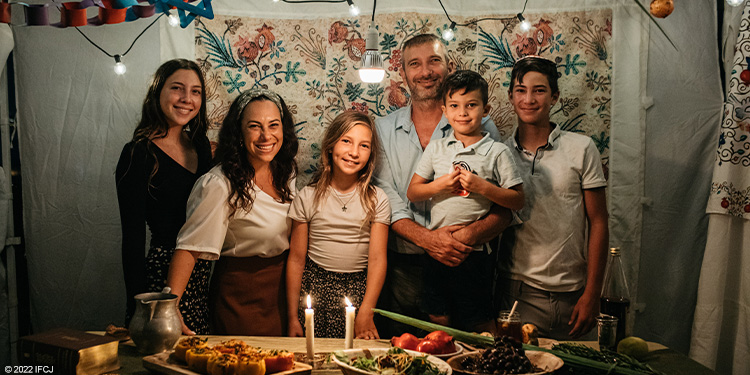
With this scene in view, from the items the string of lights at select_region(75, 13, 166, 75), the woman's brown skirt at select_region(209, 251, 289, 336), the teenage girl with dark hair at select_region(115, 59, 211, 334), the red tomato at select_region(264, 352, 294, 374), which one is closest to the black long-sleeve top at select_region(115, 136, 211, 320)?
the teenage girl with dark hair at select_region(115, 59, 211, 334)

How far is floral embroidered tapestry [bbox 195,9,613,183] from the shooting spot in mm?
3615

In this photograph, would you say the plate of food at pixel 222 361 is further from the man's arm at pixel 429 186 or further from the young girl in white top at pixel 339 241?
the man's arm at pixel 429 186

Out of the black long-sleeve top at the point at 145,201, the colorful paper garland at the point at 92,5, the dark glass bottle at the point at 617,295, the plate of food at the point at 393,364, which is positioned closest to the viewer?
the plate of food at the point at 393,364

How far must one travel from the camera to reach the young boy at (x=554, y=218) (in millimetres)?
3297

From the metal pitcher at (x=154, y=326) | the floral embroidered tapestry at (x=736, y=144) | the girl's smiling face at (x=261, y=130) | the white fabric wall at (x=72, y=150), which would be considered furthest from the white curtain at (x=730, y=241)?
the white fabric wall at (x=72, y=150)

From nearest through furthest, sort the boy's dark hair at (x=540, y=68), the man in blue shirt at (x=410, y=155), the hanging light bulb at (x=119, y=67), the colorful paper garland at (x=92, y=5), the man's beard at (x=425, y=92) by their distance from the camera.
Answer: the colorful paper garland at (x=92, y=5) < the boy's dark hair at (x=540, y=68) < the man in blue shirt at (x=410, y=155) < the man's beard at (x=425, y=92) < the hanging light bulb at (x=119, y=67)

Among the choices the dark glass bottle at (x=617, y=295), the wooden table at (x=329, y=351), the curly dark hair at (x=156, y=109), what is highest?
the curly dark hair at (x=156, y=109)

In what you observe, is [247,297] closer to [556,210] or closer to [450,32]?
[556,210]

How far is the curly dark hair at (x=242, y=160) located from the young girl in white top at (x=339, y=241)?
156mm

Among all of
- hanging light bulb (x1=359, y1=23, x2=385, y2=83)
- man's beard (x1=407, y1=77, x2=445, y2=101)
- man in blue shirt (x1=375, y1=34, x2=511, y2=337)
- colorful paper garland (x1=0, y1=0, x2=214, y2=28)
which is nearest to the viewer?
colorful paper garland (x1=0, y1=0, x2=214, y2=28)

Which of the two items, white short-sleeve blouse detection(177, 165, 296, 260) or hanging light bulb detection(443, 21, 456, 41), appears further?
hanging light bulb detection(443, 21, 456, 41)

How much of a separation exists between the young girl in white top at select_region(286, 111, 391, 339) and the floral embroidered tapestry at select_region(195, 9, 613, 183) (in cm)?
54

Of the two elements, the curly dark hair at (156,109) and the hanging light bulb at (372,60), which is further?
the curly dark hair at (156,109)

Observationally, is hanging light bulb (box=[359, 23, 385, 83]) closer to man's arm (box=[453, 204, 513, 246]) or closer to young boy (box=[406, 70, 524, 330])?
young boy (box=[406, 70, 524, 330])
